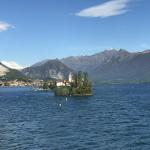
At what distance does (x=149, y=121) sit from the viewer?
128 meters

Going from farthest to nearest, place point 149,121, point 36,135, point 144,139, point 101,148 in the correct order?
point 149,121 < point 36,135 < point 144,139 < point 101,148

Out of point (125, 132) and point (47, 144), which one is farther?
point (125, 132)

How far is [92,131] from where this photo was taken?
108250 mm

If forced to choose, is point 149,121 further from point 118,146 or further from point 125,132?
point 118,146

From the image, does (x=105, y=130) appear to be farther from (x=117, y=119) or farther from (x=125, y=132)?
(x=117, y=119)

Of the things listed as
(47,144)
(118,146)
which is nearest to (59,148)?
(47,144)

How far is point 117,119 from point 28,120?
97.9ft

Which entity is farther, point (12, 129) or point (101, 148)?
point (12, 129)

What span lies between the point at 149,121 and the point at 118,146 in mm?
44385

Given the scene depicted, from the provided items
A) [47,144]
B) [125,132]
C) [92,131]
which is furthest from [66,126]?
[47,144]

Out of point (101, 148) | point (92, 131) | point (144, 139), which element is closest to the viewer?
point (101, 148)

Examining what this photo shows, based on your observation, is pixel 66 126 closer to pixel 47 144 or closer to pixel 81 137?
pixel 81 137

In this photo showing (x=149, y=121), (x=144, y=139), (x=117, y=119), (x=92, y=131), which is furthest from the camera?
(x=117, y=119)

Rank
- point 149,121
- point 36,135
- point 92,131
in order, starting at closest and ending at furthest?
1. point 36,135
2. point 92,131
3. point 149,121
